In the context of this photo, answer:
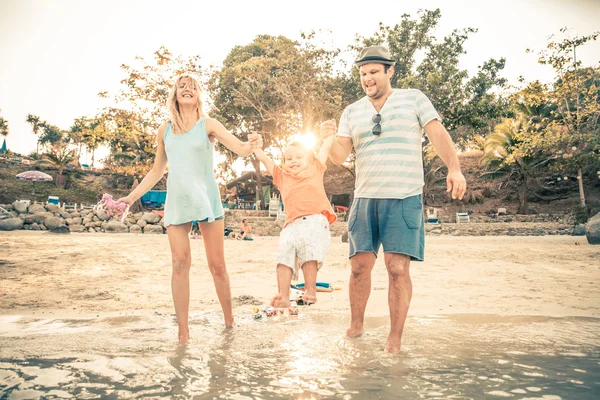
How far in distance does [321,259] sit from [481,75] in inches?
985

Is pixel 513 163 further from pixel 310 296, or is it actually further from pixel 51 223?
pixel 310 296

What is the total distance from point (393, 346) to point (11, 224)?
20357 mm

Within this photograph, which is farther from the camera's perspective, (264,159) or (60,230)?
(60,230)

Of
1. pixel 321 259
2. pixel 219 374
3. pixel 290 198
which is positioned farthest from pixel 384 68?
pixel 219 374

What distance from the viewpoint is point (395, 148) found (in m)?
3.47

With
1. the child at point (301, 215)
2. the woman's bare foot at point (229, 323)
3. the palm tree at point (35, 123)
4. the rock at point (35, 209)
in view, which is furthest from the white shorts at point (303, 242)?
the palm tree at point (35, 123)

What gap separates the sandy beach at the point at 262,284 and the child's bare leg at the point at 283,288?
57 cm

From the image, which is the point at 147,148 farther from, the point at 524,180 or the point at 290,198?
the point at 524,180

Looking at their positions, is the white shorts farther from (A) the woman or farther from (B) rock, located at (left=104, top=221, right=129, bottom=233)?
(B) rock, located at (left=104, top=221, right=129, bottom=233)

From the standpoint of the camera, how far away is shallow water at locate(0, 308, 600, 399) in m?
2.54

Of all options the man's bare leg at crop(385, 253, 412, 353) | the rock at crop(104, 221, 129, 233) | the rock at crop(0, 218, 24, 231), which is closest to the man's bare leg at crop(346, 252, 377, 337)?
the man's bare leg at crop(385, 253, 412, 353)

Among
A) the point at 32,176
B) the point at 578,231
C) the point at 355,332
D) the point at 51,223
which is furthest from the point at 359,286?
the point at 32,176

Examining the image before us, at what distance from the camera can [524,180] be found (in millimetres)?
30344

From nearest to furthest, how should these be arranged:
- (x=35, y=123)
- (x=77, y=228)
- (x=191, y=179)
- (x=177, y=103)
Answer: (x=191, y=179)
(x=177, y=103)
(x=77, y=228)
(x=35, y=123)
